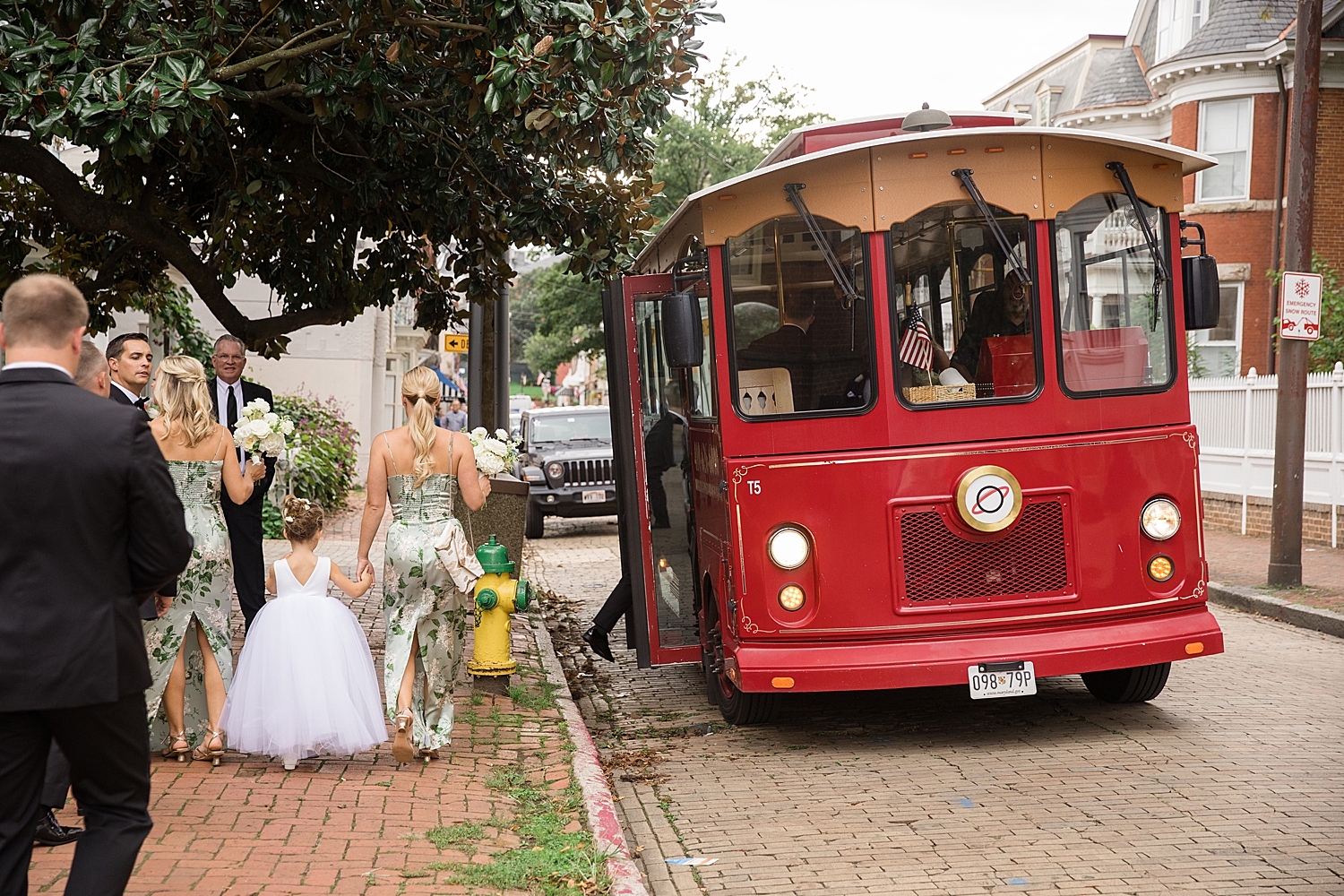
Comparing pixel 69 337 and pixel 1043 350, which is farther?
pixel 1043 350

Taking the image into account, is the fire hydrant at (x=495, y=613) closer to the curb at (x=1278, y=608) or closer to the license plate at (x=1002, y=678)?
the license plate at (x=1002, y=678)

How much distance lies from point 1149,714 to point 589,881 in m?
4.10

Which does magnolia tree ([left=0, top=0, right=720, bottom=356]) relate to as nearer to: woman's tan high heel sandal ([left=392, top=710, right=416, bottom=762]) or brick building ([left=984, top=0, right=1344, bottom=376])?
woman's tan high heel sandal ([left=392, top=710, right=416, bottom=762])

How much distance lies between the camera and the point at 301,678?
598cm

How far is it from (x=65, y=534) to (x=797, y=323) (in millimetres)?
4238

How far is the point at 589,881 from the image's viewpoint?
478 cm

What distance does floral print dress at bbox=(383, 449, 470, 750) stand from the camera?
6.38 meters

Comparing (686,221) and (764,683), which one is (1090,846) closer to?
(764,683)

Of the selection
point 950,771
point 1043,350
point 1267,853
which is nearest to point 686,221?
point 1043,350

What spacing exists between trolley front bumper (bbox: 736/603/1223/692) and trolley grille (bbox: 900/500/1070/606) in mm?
231

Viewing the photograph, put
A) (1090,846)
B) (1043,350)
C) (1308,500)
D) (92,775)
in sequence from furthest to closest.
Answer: (1308,500) < (1043,350) < (1090,846) < (92,775)

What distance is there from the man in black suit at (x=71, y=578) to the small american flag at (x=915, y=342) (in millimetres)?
4239

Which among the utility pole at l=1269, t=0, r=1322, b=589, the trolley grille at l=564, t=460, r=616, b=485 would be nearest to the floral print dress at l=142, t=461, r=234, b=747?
the utility pole at l=1269, t=0, r=1322, b=589

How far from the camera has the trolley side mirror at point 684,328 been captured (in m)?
6.73
